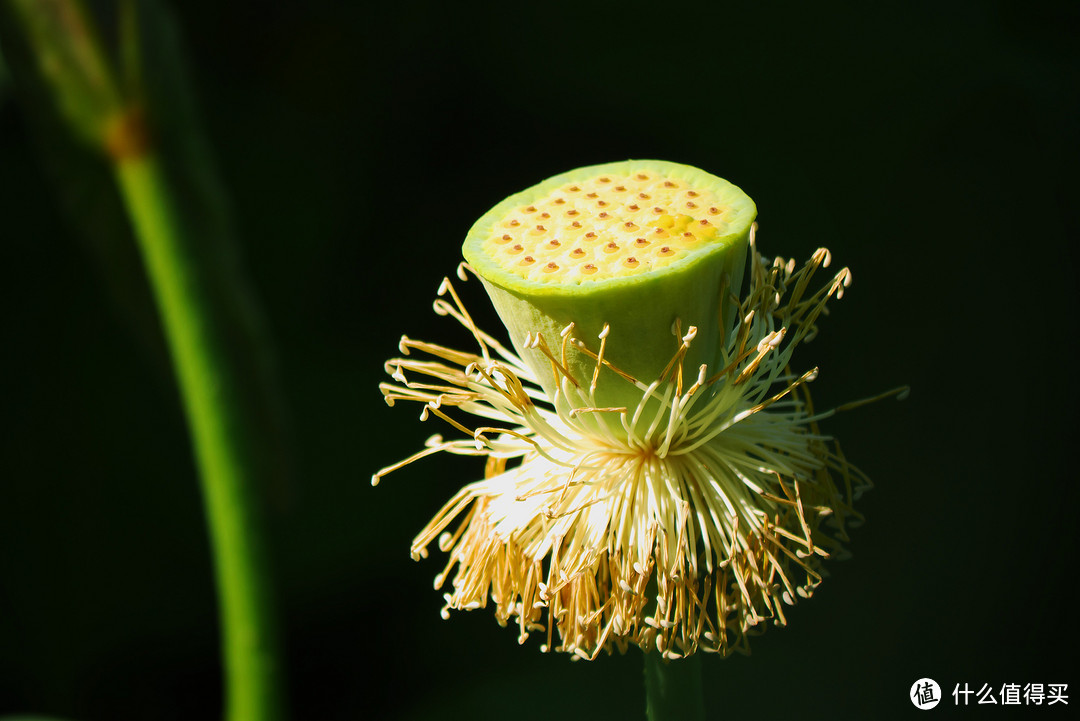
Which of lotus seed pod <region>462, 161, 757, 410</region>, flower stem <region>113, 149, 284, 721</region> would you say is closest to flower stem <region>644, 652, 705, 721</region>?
lotus seed pod <region>462, 161, 757, 410</region>

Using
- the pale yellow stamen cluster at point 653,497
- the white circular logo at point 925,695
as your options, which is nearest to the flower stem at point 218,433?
the pale yellow stamen cluster at point 653,497

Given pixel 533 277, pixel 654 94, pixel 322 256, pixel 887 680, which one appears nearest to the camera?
pixel 533 277

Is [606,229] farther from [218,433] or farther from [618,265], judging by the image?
[218,433]

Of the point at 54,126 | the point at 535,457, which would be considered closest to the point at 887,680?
the point at 535,457

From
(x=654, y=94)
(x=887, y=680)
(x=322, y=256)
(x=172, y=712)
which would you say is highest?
(x=654, y=94)

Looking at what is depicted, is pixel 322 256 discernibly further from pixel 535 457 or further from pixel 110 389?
pixel 535 457

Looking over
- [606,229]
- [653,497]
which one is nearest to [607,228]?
[606,229]

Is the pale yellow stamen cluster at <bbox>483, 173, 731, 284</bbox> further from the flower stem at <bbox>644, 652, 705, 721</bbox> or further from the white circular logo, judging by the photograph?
the white circular logo
